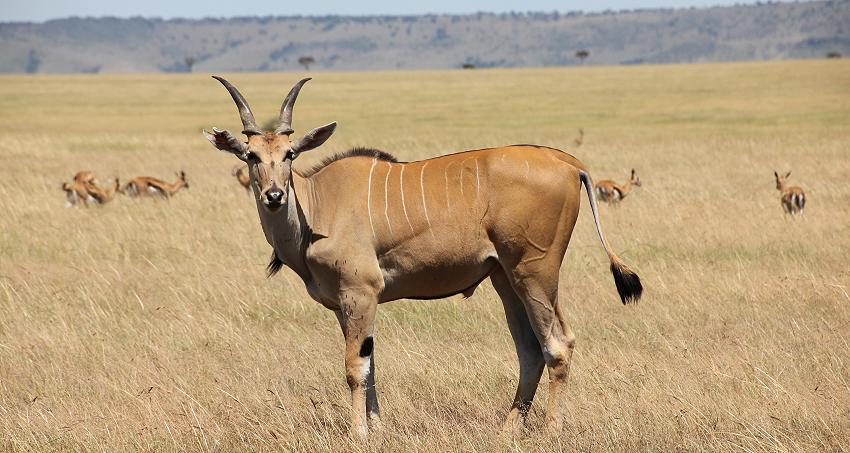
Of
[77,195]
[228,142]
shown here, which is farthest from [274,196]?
[77,195]

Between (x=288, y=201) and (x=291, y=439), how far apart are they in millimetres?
1412

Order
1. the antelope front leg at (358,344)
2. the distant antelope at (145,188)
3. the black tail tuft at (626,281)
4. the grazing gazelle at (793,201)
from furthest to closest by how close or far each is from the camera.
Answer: the distant antelope at (145,188) → the grazing gazelle at (793,201) → the black tail tuft at (626,281) → the antelope front leg at (358,344)

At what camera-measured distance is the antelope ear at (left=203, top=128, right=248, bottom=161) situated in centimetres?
627

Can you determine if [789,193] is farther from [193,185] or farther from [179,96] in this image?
[179,96]

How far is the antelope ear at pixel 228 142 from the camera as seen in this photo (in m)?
6.27

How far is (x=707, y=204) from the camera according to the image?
52.3 feet

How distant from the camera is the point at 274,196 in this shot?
6.04 metres

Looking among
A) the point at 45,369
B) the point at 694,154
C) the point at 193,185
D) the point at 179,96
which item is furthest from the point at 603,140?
the point at 179,96

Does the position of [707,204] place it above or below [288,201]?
below

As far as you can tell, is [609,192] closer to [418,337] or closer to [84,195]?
[84,195]

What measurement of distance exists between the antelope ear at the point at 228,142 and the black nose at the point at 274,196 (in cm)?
33

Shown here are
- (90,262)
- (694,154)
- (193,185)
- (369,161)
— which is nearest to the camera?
(369,161)

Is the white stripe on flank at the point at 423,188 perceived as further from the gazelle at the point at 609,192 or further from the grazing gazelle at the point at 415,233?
the gazelle at the point at 609,192

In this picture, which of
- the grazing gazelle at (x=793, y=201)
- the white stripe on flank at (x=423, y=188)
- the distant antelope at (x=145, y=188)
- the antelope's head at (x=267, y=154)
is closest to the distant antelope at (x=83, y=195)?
the distant antelope at (x=145, y=188)
